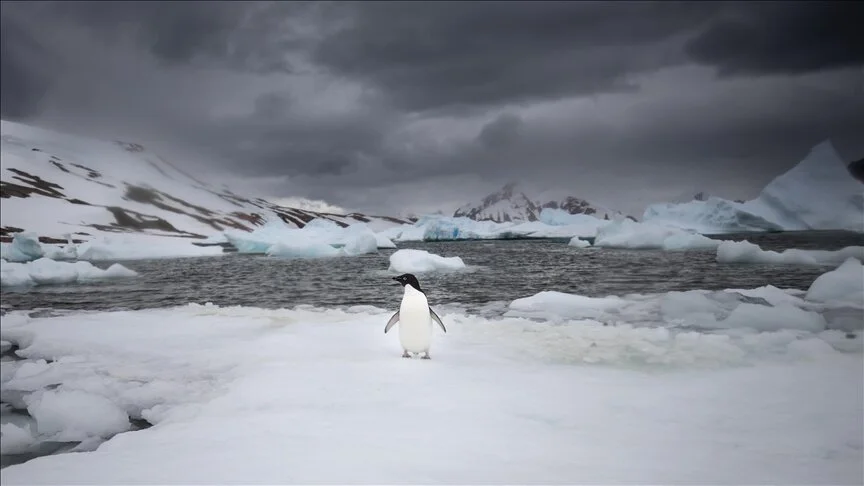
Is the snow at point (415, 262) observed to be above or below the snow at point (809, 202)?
below

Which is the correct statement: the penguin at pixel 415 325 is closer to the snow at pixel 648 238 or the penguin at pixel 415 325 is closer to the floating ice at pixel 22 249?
the floating ice at pixel 22 249

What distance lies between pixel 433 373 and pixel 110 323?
292 inches

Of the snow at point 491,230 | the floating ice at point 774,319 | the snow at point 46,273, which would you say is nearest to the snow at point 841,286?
the floating ice at point 774,319

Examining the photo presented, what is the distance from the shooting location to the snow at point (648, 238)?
40.5m

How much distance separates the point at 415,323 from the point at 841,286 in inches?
430

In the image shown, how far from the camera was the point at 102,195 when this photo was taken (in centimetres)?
10881

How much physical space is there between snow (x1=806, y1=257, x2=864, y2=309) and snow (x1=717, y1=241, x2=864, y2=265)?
46.7 feet

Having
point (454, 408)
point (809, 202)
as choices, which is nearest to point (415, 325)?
point (454, 408)

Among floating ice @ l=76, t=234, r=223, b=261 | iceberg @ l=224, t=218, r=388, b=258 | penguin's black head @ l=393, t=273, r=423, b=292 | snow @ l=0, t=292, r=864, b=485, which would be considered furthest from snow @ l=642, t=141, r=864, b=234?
floating ice @ l=76, t=234, r=223, b=261

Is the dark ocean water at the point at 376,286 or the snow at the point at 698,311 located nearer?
the snow at the point at 698,311

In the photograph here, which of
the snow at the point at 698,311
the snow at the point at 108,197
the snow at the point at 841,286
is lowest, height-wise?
the snow at the point at 698,311

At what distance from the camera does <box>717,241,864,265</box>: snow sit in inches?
964

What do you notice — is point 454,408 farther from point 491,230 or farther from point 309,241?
point 491,230

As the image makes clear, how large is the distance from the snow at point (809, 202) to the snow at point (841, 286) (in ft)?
129
